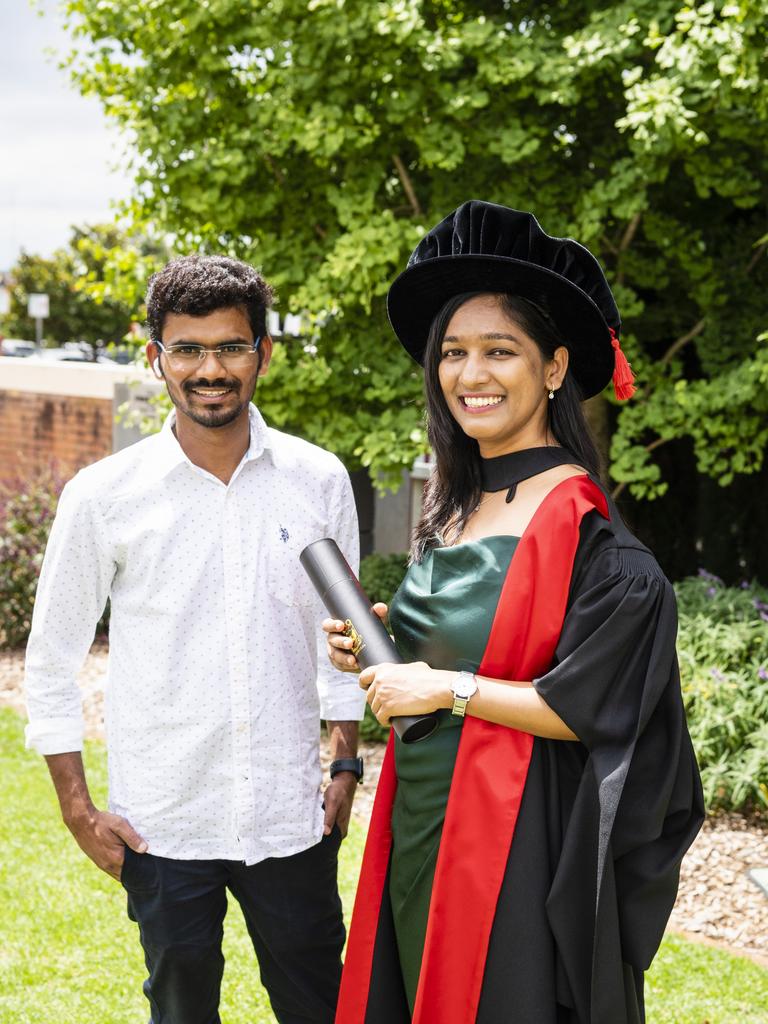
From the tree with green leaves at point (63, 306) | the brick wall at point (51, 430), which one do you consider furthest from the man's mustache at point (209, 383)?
the tree with green leaves at point (63, 306)

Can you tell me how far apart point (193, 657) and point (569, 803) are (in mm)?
942

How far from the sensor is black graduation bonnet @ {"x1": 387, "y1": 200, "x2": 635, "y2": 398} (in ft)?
7.03

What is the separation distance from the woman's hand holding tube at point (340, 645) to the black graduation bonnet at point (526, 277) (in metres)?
0.68

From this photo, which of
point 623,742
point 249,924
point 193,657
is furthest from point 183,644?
point 623,742

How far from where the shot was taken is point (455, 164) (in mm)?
5805

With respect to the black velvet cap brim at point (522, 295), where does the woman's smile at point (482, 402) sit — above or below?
below

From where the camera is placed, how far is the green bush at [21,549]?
873 centimetres

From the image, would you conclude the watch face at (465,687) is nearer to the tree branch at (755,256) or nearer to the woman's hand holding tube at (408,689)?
the woman's hand holding tube at (408,689)

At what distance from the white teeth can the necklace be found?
0.13 m

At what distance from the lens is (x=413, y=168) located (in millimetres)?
6652

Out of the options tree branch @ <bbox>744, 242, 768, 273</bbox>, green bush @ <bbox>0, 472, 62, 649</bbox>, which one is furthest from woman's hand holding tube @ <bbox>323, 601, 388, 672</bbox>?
green bush @ <bbox>0, 472, 62, 649</bbox>

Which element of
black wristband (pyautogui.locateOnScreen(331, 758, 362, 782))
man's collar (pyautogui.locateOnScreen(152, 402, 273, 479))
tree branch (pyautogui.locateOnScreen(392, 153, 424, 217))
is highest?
tree branch (pyautogui.locateOnScreen(392, 153, 424, 217))

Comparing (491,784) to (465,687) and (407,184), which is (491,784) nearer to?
(465,687)

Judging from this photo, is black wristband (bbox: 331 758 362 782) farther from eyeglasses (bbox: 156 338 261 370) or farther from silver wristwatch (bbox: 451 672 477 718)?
eyeglasses (bbox: 156 338 261 370)
